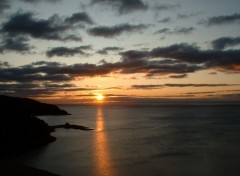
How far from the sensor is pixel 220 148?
232 feet

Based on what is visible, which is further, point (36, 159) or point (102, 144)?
point (102, 144)

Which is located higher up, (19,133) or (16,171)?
(19,133)

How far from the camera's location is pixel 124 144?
81.1 meters

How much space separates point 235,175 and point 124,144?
38397 millimetres

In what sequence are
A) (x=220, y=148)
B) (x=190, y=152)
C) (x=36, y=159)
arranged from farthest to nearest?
1. (x=220, y=148)
2. (x=190, y=152)
3. (x=36, y=159)

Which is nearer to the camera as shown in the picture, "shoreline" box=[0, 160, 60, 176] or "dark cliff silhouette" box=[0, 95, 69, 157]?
"shoreline" box=[0, 160, 60, 176]

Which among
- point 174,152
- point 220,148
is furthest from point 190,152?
point 220,148

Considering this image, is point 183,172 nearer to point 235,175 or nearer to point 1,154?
point 235,175

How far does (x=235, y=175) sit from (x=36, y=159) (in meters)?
35.3

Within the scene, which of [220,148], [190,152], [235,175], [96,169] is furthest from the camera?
[220,148]

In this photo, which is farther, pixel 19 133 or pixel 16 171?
pixel 19 133

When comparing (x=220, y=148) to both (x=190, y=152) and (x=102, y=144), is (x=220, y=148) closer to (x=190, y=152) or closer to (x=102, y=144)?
(x=190, y=152)

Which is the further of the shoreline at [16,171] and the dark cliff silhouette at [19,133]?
the dark cliff silhouette at [19,133]

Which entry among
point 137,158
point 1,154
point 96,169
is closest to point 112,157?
point 137,158
